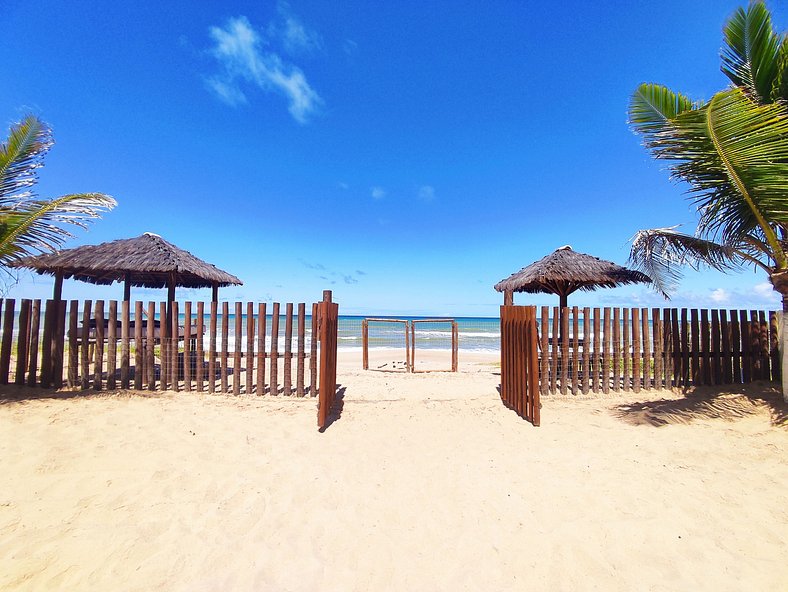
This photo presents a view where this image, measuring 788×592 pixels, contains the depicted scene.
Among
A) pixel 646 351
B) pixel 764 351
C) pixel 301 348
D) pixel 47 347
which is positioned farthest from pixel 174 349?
pixel 764 351

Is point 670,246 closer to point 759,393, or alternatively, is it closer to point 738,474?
point 759,393

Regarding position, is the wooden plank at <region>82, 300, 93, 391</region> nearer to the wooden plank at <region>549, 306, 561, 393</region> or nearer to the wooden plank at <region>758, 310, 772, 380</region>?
the wooden plank at <region>549, 306, 561, 393</region>

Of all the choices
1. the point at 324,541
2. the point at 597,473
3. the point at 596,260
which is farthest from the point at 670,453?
the point at 596,260

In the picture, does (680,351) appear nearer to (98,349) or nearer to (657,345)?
(657,345)

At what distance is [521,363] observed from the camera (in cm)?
605

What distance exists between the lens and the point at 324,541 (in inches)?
116

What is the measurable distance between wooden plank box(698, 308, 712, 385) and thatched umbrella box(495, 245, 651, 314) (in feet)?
5.43

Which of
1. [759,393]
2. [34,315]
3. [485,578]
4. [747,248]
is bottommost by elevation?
[485,578]

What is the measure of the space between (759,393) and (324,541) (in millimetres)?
8237

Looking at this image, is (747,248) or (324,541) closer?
(324,541)

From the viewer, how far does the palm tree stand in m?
4.96

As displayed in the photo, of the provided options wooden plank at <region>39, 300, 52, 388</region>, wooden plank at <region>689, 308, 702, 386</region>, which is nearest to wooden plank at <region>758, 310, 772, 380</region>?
wooden plank at <region>689, 308, 702, 386</region>

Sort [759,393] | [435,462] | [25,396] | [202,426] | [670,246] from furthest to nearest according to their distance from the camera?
[670,246] → [759,393] → [25,396] → [202,426] → [435,462]

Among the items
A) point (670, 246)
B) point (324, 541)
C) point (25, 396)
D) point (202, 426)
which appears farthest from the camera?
point (670, 246)
